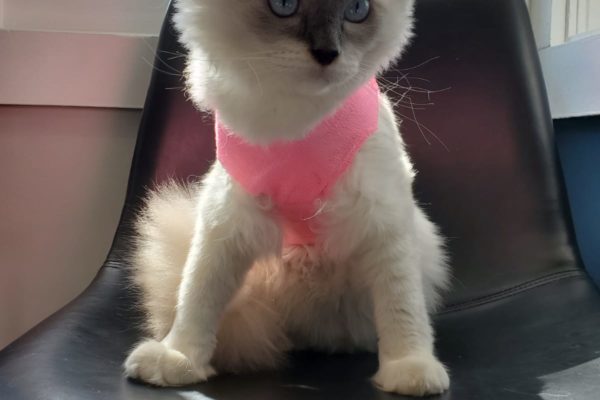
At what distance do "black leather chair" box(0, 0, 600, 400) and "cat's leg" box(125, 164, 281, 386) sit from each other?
2.2 inches

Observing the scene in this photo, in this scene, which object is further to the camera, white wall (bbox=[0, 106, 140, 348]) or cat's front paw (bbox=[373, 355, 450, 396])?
white wall (bbox=[0, 106, 140, 348])

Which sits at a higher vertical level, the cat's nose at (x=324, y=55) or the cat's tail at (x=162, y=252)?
the cat's nose at (x=324, y=55)

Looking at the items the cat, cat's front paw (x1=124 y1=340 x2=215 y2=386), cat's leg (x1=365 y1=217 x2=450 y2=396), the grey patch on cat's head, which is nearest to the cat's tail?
the cat

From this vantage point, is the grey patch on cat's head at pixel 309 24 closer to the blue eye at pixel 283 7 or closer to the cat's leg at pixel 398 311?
the blue eye at pixel 283 7

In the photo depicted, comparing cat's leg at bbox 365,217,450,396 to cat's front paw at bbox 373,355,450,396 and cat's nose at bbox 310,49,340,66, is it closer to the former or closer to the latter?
cat's front paw at bbox 373,355,450,396

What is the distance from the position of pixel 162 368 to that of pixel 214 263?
142 millimetres

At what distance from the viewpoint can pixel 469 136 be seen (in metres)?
1.25

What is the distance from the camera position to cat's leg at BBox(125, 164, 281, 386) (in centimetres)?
82

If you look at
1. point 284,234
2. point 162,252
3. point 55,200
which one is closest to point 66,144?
point 55,200

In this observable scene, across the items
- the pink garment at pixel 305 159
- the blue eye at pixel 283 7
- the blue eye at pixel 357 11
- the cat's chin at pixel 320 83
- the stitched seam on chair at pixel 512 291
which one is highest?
the blue eye at pixel 283 7

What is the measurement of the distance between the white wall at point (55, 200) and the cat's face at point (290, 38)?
0.71 metres

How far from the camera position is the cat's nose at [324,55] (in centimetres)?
67

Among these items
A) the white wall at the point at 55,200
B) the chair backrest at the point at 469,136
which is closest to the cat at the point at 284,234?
the chair backrest at the point at 469,136

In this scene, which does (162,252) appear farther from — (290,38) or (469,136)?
(469,136)
